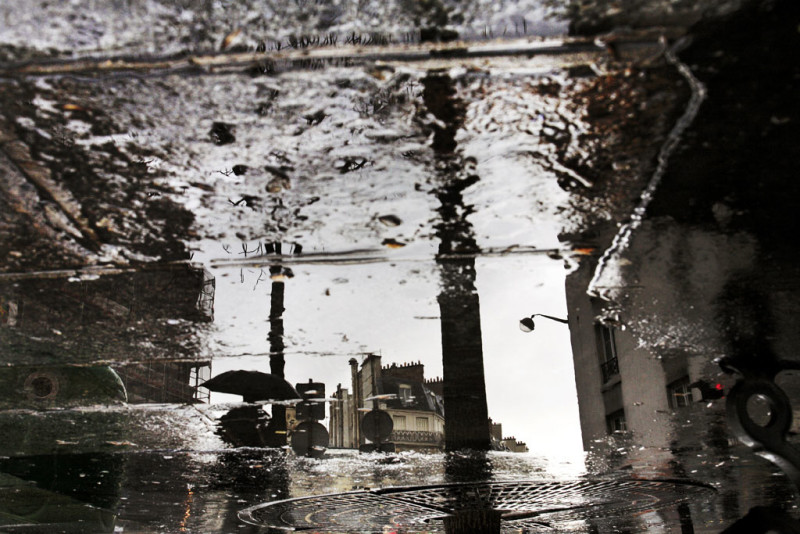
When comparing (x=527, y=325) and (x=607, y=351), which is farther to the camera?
(x=607, y=351)

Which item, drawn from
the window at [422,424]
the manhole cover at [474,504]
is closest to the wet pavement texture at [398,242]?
the window at [422,424]

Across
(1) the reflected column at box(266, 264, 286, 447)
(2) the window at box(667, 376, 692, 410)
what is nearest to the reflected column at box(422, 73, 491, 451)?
(1) the reflected column at box(266, 264, 286, 447)

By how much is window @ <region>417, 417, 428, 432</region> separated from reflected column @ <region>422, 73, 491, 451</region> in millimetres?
138

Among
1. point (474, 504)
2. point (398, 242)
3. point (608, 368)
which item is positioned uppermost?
point (398, 242)

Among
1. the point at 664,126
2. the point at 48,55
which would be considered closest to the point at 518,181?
the point at 664,126

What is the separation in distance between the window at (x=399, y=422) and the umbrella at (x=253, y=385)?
509 mm

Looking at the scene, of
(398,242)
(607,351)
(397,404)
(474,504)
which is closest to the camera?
(398,242)

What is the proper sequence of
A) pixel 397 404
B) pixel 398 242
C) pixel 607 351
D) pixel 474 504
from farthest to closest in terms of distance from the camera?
pixel 474 504
pixel 397 404
pixel 607 351
pixel 398 242

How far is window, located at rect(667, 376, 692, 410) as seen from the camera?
311 cm

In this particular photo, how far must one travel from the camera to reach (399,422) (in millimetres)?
3023

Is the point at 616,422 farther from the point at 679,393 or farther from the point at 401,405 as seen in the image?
the point at 401,405

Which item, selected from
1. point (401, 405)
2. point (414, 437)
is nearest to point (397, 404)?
point (401, 405)

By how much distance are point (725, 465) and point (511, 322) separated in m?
3.00

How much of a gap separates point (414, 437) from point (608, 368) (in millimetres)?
1040
